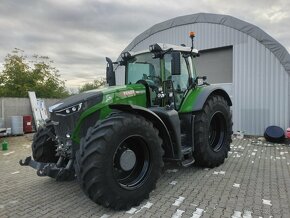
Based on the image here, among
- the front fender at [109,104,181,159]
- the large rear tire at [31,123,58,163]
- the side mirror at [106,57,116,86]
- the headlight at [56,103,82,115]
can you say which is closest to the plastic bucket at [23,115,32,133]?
the side mirror at [106,57,116,86]

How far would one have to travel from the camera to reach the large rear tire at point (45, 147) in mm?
4891

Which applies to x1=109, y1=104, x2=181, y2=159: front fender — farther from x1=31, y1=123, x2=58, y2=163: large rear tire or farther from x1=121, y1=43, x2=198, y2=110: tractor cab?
x1=31, y1=123, x2=58, y2=163: large rear tire

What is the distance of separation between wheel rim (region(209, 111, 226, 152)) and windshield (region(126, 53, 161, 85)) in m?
1.92

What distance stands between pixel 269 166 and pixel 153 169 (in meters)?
3.33

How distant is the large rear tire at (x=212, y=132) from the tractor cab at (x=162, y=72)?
1.89ft

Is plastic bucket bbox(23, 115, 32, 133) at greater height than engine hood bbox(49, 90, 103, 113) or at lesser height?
lesser

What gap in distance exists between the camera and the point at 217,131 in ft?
21.7

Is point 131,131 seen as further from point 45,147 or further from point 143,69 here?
point 143,69

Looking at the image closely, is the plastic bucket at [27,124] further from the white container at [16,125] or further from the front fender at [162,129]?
the front fender at [162,129]

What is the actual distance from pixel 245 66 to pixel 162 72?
6336 millimetres

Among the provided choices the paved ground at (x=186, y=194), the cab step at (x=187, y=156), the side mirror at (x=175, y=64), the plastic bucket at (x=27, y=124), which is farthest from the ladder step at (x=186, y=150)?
the plastic bucket at (x=27, y=124)

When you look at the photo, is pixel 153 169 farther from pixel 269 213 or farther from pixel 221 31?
pixel 221 31

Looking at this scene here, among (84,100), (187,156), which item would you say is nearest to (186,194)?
(187,156)

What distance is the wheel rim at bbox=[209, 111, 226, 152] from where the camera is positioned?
21.1 ft
